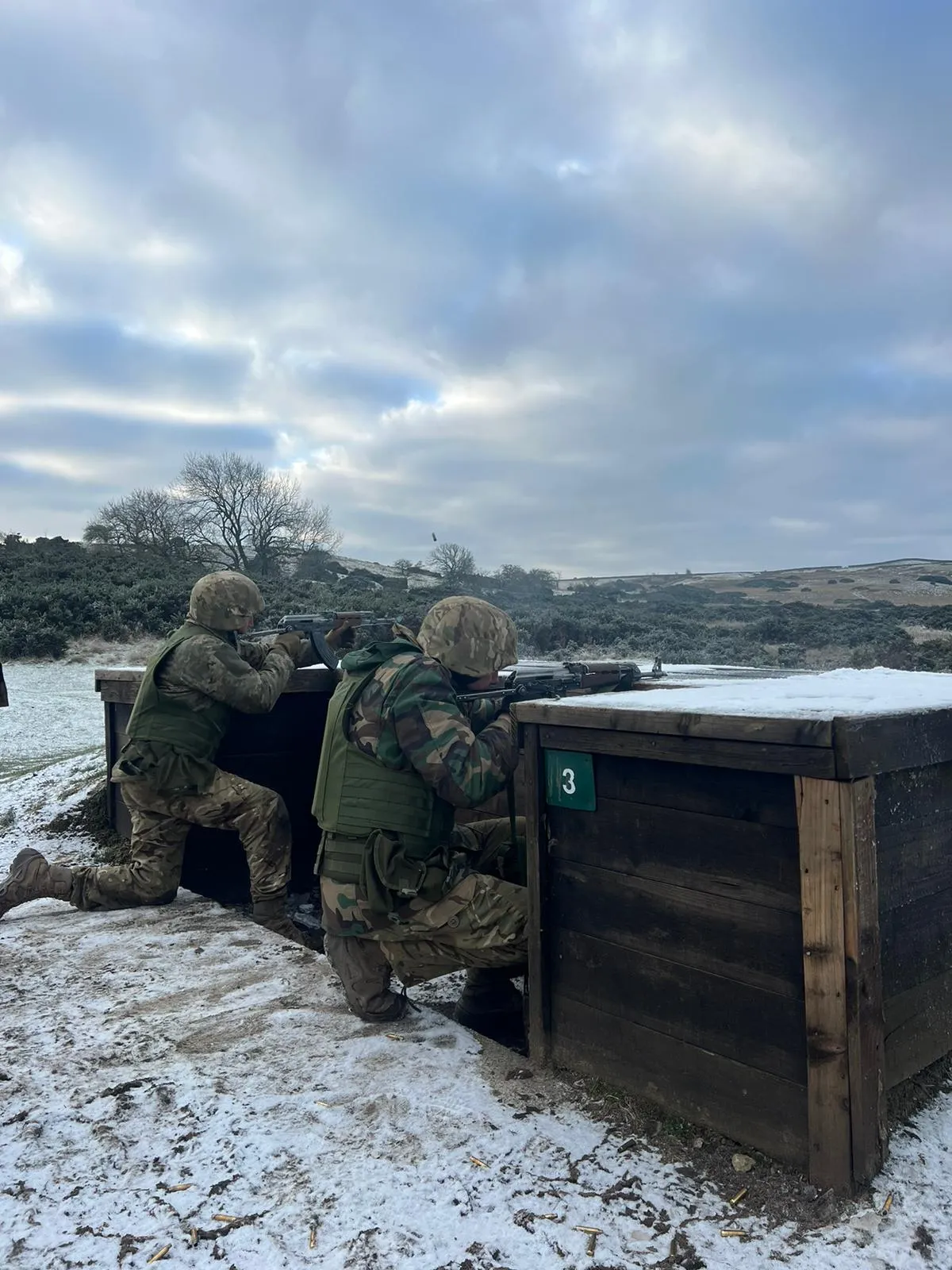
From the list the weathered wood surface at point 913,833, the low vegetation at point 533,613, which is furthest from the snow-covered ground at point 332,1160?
the low vegetation at point 533,613

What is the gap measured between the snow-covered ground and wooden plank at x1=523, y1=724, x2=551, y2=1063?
15 centimetres

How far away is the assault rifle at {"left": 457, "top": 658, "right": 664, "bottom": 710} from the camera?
3.65 metres

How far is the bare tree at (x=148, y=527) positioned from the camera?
3294cm

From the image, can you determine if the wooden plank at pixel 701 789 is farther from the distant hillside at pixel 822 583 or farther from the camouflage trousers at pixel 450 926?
the distant hillside at pixel 822 583

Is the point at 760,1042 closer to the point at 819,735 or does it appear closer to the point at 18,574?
the point at 819,735

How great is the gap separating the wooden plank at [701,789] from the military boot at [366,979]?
1244 mm

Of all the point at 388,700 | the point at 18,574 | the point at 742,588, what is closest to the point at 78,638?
the point at 18,574

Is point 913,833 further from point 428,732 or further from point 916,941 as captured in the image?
point 428,732

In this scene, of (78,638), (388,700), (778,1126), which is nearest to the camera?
(778,1126)

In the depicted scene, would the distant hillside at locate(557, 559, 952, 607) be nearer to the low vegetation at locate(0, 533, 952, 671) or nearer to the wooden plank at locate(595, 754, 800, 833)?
the low vegetation at locate(0, 533, 952, 671)

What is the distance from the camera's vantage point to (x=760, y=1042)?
7.63ft

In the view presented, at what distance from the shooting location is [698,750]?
2.41 meters

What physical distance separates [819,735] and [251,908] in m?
4.23

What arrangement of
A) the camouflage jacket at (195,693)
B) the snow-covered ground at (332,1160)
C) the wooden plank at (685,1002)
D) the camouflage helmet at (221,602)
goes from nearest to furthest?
the snow-covered ground at (332,1160) → the wooden plank at (685,1002) → the camouflage jacket at (195,693) → the camouflage helmet at (221,602)
